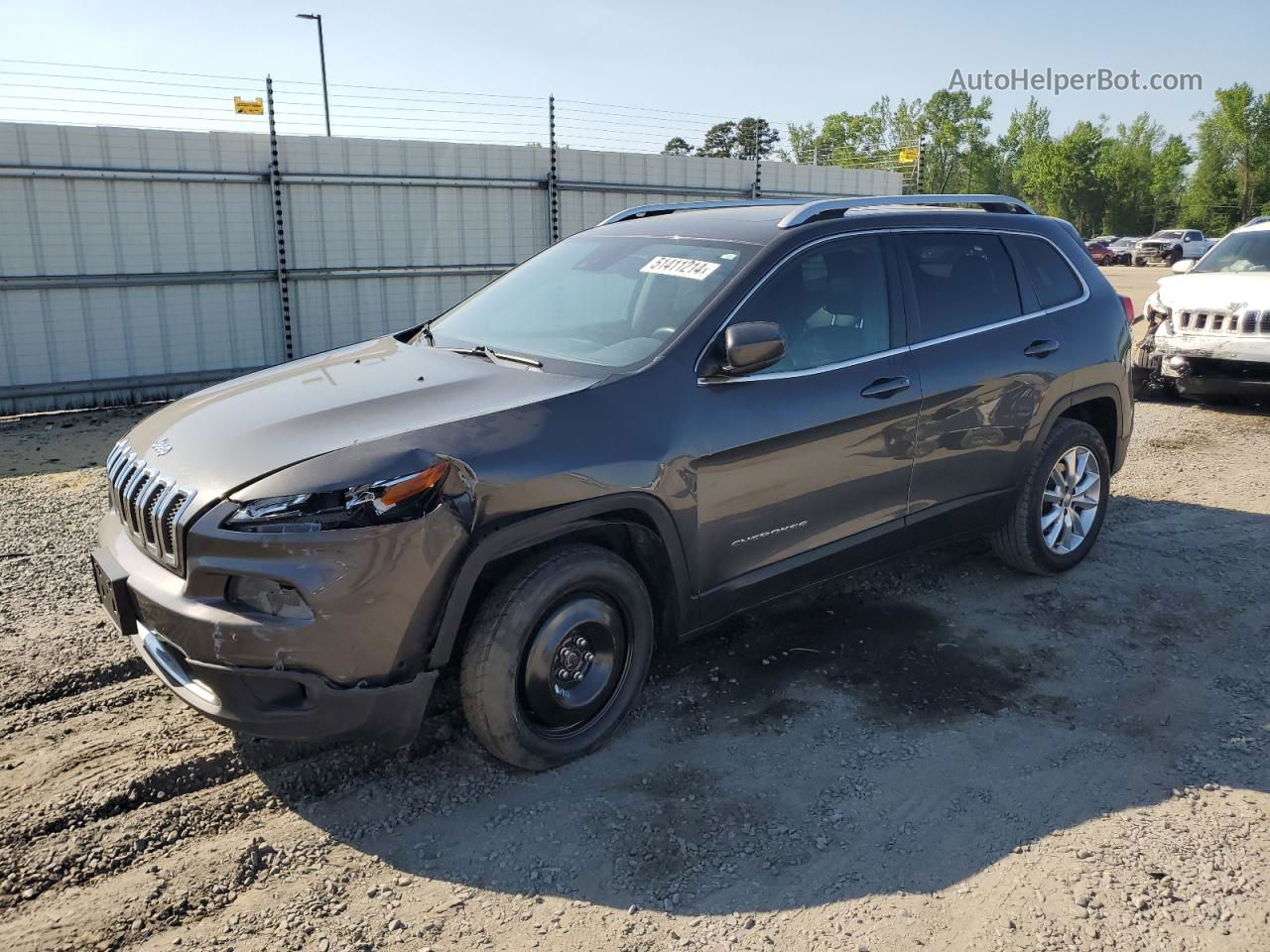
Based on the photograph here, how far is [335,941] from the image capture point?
8.57ft

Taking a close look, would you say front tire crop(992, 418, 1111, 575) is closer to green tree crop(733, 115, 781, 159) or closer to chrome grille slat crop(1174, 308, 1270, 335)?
chrome grille slat crop(1174, 308, 1270, 335)

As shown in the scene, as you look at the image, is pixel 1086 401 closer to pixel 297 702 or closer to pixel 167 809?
pixel 297 702

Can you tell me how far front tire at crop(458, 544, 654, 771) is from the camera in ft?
10.2

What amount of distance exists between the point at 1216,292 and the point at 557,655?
874 centimetres

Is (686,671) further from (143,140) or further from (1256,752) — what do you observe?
(143,140)

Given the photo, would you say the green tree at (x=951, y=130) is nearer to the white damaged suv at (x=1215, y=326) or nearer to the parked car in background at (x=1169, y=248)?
the parked car in background at (x=1169, y=248)

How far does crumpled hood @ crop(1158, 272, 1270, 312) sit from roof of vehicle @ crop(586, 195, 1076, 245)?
202 inches

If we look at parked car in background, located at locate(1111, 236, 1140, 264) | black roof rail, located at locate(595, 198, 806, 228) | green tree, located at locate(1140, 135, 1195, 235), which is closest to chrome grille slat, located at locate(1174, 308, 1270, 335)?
black roof rail, located at locate(595, 198, 806, 228)

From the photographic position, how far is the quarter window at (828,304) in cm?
386

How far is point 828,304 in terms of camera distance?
4070mm

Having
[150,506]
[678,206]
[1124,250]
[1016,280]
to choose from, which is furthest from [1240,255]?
[1124,250]

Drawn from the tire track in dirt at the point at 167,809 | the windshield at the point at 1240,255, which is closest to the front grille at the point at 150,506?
the tire track in dirt at the point at 167,809

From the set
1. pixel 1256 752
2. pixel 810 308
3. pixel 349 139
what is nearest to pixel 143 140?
pixel 349 139

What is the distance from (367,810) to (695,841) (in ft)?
3.53
